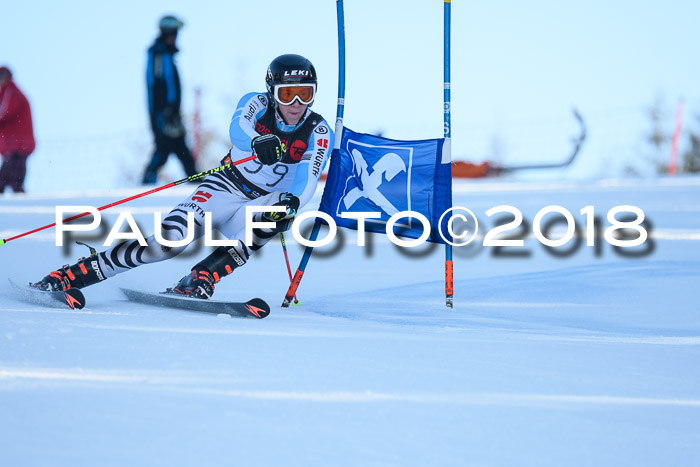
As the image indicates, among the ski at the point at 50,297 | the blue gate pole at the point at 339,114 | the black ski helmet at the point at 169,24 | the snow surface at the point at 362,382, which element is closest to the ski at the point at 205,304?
the snow surface at the point at 362,382

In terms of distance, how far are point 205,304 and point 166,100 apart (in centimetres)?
589

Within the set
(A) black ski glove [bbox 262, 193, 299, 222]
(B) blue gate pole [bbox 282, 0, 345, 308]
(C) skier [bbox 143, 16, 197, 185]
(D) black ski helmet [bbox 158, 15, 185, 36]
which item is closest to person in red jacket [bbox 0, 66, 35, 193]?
(C) skier [bbox 143, 16, 197, 185]

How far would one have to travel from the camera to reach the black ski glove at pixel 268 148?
4.80 m

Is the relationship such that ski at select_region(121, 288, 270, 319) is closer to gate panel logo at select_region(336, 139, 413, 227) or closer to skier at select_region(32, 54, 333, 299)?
skier at select_region(32, 54, 333, 299)

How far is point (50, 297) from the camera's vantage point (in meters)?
4.76

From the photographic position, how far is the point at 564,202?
11.5 meters

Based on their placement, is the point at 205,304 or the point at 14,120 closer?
the point at 205,304

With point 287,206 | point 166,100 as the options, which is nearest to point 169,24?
point 166,100

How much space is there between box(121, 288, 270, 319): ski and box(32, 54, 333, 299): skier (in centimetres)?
14

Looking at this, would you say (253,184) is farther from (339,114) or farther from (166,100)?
(166,100)

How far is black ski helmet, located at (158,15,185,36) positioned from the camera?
9.62 m

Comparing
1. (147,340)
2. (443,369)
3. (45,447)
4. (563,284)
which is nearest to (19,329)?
(147,340)

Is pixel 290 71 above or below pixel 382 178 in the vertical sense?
above

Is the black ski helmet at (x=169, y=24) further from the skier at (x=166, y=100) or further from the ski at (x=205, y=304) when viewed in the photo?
the ski at (x=205, y=304)
